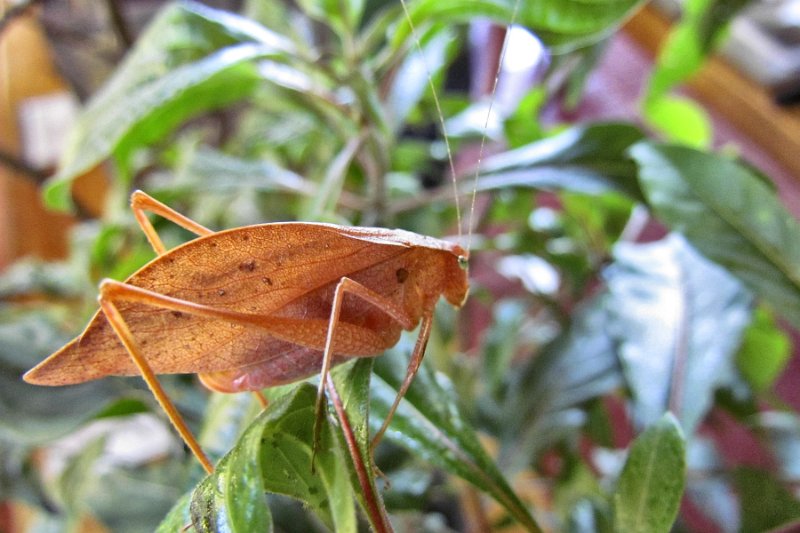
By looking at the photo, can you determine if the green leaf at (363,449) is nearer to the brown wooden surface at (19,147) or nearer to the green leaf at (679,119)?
the green leaf at (679,119)

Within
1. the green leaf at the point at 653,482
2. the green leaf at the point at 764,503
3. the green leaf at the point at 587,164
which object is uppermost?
the green leaf at the point at 587,164

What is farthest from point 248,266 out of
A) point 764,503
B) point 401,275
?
point 764,503

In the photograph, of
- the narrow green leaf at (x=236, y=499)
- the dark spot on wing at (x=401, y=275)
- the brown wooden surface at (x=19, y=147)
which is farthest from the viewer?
the brown wooden surface at (x=19, y=147)

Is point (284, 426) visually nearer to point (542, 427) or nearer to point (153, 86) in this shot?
point (153, 86)

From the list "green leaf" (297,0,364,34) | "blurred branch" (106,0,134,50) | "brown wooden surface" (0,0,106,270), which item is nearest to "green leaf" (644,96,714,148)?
"green leaf" (297,0,364,34)

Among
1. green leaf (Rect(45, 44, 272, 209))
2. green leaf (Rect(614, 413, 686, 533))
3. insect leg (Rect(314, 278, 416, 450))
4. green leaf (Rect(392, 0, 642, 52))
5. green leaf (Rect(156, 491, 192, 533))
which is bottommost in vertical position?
green leaf (Rect(614, 413, 686, 533))

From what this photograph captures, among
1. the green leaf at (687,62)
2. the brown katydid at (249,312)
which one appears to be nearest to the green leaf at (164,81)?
the brown katydid at (249,312)

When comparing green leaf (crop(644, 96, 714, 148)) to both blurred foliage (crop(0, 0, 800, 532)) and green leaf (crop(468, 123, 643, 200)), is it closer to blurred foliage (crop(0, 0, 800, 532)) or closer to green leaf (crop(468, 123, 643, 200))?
blurred foliage (crop(0, 0, 800, 532))
